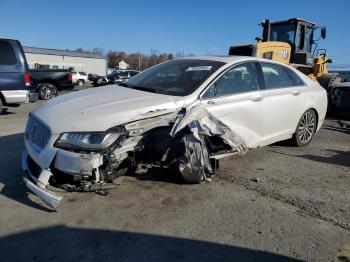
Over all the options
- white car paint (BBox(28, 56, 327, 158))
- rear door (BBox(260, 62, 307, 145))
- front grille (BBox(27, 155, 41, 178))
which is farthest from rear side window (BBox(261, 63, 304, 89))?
front grille (BBox(27, 155, 41, 178))

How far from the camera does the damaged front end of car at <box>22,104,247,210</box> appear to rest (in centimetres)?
381

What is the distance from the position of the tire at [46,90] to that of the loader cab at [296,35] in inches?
380

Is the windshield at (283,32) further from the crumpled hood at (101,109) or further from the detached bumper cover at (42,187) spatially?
the detached bumper cover at (42,187)

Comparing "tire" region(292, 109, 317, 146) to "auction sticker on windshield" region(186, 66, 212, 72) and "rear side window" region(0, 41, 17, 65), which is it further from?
"rear side window" region(0, 41, 17, 65)

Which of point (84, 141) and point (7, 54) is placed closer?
point (84, 141)

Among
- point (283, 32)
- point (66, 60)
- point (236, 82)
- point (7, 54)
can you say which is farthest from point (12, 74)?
point (66, 60)

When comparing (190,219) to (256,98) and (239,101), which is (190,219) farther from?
(256,98)

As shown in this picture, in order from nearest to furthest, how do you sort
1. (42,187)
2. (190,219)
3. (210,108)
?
1. (190,219)
2. (42,187)
3. (210,108)

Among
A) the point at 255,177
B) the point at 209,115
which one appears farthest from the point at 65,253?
the point at 255,177

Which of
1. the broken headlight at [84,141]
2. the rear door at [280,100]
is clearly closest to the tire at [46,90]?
the rear door at [280,100]

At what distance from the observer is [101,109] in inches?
161

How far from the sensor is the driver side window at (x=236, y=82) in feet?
16.1

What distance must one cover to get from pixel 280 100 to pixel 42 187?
12.5ft

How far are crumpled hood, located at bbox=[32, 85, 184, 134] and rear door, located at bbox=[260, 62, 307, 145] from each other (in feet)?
5.68
